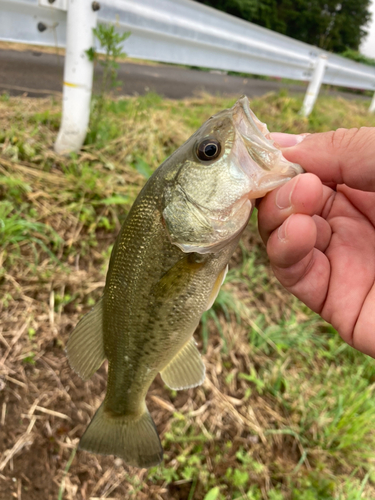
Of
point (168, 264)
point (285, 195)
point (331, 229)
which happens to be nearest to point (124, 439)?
point (168, 264)

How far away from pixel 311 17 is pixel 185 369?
4118 centimetres

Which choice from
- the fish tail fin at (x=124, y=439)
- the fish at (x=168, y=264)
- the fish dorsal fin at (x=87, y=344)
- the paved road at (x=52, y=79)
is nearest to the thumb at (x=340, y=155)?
the fish at (x=168, y=264)

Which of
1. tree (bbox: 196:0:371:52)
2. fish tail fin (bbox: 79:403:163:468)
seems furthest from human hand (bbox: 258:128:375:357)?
tree (bbox: 196:0:371:52)

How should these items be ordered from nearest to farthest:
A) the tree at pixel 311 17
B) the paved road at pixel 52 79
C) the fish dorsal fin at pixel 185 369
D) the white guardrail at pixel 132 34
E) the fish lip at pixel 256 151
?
the fish lip at pixel 256 151, the fish dorsal fin at pixel 185 369, the white guardrail at pixel 132 34, the paved road at pixel 52 79, the tree at pixel 311 17

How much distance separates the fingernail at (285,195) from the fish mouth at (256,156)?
3 cm

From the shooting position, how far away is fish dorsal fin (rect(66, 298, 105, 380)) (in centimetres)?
157

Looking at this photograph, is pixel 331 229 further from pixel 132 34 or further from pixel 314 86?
pixel 314 86

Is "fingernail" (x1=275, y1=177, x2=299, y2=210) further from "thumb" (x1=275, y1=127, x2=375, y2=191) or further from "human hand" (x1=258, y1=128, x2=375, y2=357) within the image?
"thumb" (x1=275, y1=127, x2=375, y2=191)

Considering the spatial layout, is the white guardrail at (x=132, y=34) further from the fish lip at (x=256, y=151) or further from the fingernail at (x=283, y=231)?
the fingernail at (x=283, y=231)

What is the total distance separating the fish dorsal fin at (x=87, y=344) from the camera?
1.57m

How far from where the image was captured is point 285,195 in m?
1.32

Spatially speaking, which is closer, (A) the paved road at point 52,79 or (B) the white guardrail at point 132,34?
(B) the white guardrail at point 132,34

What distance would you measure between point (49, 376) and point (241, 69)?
200 inches

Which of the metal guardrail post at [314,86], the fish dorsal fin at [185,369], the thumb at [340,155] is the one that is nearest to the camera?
the thumb at [340,155]
